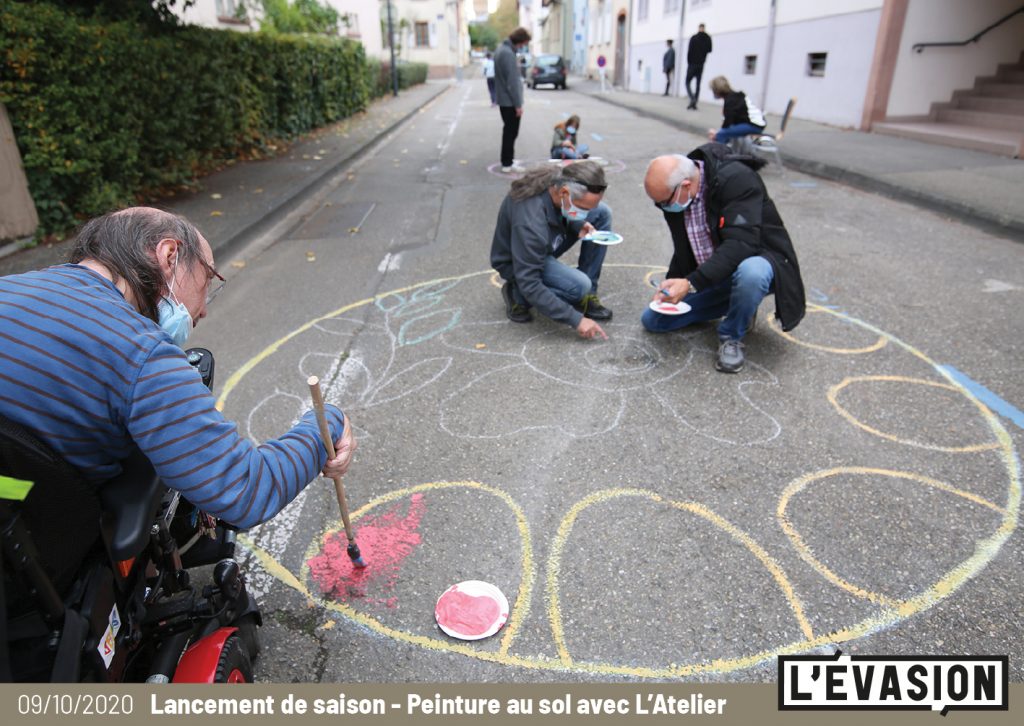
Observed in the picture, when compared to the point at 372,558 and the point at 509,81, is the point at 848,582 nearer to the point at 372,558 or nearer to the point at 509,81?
the point at 372,558

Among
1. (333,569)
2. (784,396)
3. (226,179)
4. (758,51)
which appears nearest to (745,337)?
(784,396)

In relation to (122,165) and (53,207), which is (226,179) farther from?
(53,207)

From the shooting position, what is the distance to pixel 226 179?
29.4ft

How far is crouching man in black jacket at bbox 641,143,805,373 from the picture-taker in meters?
Result: 3.48

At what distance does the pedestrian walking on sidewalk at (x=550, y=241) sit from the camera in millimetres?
3754

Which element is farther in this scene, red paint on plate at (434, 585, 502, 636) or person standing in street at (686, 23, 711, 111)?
person standing in street at (686, 23, 711, 111)

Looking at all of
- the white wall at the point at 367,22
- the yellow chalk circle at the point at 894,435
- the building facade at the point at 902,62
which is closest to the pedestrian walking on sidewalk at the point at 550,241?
the yellow chalk circle at the point at 894,435

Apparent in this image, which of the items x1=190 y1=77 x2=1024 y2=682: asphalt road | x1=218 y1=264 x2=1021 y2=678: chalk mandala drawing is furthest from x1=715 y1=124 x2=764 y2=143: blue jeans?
x1=218 y1=264 x2=1021 y2=678: chalk mandala drawing

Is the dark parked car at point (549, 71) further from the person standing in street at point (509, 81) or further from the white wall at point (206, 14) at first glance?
the person standing in street at point (509, 81)

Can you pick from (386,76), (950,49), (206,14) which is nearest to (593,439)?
(950,49)

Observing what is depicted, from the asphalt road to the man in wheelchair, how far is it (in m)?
0.68

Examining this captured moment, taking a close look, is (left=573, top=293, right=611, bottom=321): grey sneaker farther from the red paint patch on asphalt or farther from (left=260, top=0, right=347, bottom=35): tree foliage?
(left=260, top=0, right=347, bottom=35): tree foliage

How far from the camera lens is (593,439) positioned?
9.87 ft

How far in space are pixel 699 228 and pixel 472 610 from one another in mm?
2599
